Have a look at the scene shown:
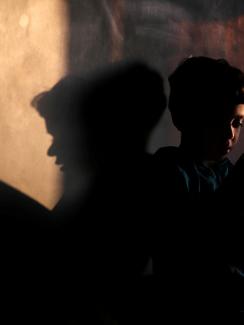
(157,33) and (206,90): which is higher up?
(157,33)

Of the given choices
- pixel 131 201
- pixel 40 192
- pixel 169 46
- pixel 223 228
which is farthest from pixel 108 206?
pixel 169 46

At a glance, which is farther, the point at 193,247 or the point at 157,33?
the point at 157,33

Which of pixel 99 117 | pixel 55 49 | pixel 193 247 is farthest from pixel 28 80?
pixel 193 247

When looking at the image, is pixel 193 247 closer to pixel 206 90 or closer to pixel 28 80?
pixel 206 90

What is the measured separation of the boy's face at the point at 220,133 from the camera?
4.17 ft

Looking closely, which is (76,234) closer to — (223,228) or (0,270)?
(0,270)

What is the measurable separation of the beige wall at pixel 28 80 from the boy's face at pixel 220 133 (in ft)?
1.50

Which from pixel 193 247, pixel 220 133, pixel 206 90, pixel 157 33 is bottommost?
pixel 193 247

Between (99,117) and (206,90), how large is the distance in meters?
0.32

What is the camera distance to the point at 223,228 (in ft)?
3.61

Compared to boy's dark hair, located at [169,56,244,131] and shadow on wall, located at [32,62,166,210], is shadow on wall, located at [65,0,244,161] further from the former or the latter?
boy's dark hair, located at [169,56,244,131]

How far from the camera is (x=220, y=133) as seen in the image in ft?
4.21

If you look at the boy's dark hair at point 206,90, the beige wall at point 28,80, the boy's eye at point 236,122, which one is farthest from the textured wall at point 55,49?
the boy's eye at point 236,122

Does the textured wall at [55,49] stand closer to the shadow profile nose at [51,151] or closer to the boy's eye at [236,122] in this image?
the shadow profile nose at [51,151]
